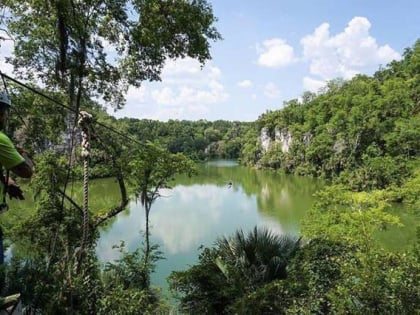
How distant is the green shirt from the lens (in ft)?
5.63

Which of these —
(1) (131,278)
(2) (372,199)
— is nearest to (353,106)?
(2) (372,199)

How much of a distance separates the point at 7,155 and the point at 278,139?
202 ft

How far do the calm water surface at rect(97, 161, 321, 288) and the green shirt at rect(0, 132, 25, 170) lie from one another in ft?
35.1

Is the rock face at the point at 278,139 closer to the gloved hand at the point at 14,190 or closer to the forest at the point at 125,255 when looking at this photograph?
the forest at the point at 125,255

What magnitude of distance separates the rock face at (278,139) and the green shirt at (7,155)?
185ft

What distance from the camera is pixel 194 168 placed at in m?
11.9

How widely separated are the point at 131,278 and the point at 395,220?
315 inches

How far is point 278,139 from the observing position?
2448 inches

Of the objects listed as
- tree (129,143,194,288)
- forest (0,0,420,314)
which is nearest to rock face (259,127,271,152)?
tree (129,143,194,288)

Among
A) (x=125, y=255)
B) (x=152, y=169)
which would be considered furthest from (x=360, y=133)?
(x=125, y=255)

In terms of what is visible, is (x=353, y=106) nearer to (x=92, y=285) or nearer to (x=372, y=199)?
(x=372, y=199)

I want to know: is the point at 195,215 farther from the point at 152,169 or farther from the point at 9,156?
the point at 9,156

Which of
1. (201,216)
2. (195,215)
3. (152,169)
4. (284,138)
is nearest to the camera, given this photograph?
(152,169)

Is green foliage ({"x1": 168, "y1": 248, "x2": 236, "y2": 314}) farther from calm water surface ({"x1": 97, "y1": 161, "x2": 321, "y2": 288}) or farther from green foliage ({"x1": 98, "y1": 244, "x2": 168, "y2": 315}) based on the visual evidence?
calm water surface ({"x1": 97, "y1": 161, "x2": 321, "y2": 288})
